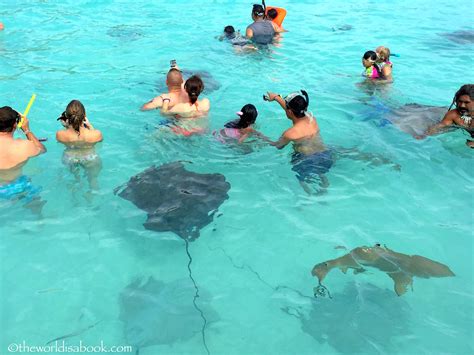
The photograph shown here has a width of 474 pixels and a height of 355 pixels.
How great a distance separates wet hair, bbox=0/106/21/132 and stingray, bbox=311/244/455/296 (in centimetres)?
373

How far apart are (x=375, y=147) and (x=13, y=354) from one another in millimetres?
5010

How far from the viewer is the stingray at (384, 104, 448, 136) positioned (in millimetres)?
6488

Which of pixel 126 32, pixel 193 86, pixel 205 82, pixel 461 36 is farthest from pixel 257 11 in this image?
pixel 193 86

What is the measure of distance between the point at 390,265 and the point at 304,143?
7.19ft

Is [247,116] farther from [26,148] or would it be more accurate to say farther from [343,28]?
[343,28]

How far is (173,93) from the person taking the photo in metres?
6.69

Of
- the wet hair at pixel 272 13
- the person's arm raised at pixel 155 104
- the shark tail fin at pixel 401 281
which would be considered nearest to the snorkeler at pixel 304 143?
the shark tail fin at pixel 401 281

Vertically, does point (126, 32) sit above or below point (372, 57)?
below

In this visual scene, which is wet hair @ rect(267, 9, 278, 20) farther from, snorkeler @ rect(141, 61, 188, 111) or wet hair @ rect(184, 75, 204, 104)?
wet hair @ rect(184, 75, 204, 104)

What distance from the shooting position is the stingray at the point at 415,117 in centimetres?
649

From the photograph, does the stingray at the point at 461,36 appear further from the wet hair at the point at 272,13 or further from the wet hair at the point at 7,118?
the wet hair at the point at 7,118

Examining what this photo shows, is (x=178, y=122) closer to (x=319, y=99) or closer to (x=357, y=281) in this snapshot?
(x=319, y=99)

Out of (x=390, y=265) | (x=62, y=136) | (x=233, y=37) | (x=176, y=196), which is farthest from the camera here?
(x=233, y=37)

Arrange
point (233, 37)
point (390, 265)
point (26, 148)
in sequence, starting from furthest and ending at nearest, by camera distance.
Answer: point (233, 37), point (26, 148), point (390, 265)
